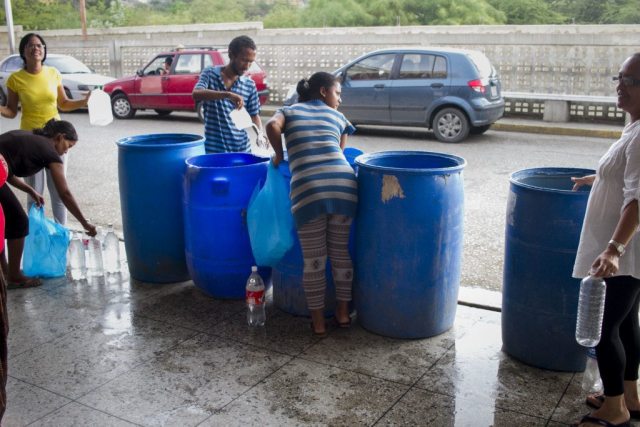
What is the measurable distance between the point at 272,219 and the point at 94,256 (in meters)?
1.89

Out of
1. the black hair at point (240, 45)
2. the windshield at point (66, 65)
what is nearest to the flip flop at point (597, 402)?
the black hair at point (240, 45)

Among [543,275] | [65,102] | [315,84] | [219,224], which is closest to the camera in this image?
[543,275]

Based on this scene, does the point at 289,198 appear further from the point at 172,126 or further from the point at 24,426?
the point at 172,126

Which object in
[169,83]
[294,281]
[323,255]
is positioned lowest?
[294,281]

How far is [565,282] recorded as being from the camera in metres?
3.65

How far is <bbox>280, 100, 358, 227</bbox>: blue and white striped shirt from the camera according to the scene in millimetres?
4145

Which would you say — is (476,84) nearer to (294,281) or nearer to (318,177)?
(294,281)

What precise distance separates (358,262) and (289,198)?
0.60m

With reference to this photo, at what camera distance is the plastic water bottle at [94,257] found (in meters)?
5.49

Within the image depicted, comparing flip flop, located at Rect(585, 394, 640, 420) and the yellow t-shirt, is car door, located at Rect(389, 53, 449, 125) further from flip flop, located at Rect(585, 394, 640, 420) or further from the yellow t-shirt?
flip flop, located at Rect(585, 394, 640, 420)

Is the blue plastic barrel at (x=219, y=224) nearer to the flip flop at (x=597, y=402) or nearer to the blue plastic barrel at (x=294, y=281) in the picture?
the blue plastic barrel at (x=294, y=281)

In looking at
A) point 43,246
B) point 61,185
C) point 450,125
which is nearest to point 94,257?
point 43,246

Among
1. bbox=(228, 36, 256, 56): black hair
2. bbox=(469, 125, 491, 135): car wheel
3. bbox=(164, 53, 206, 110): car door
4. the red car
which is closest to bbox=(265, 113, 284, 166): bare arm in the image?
bbox=(228, 36, 256, 56): black hair

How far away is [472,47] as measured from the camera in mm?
16297
